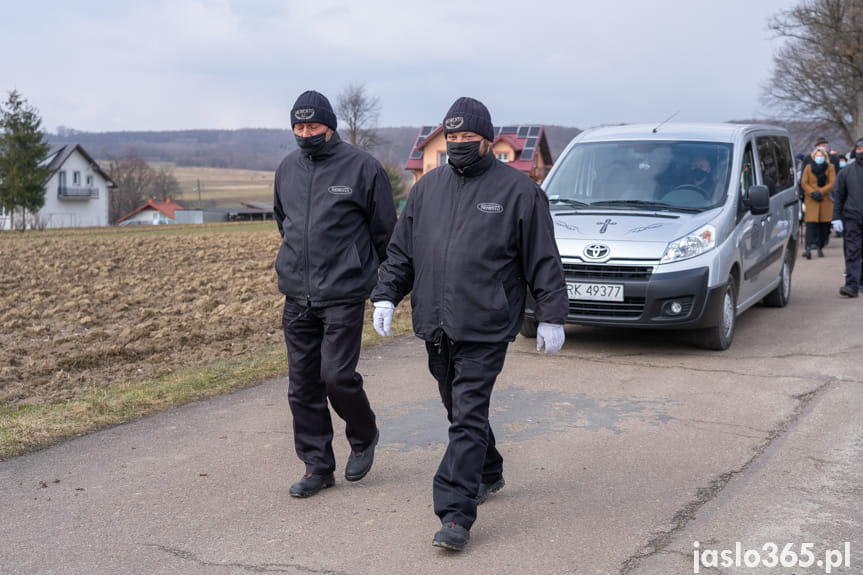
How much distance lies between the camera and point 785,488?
5.01 m

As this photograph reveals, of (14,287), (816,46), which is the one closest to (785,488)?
(14,287)

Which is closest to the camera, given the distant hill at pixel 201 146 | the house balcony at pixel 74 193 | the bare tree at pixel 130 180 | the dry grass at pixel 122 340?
the dry grass at pixel 122 340

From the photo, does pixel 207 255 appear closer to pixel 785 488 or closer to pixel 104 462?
pixel 104 462

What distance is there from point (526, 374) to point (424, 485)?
9.73 feet

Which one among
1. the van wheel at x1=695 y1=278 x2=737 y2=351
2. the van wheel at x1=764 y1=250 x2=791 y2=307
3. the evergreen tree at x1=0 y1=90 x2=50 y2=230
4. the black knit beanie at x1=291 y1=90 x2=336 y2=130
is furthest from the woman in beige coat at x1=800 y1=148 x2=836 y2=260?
the evergreen tree at x1=0 y1=90 x2=50 y2=230

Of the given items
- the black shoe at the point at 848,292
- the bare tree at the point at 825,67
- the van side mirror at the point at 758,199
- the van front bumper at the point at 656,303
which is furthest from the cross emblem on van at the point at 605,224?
the bare tree at the point at 825,67

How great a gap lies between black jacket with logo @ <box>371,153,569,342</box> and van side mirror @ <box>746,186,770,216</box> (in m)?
5.31

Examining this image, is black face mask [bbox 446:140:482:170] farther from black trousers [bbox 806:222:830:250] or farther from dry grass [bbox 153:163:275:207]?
dry grass [bbox 153:163:275:207]

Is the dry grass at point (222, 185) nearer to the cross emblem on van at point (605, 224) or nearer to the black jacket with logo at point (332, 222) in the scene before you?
A: the cross emblem on van at point (605, 224)

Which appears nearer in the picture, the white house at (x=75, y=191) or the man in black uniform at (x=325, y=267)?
the man in black uniform at (x=325, y=267)

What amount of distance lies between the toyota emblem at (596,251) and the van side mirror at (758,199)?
5.66ft

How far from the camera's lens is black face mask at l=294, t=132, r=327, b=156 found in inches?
194

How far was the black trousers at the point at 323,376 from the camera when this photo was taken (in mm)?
4922

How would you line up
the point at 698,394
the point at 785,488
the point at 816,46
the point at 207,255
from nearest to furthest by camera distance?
1. the point at 785,488
2. the point at 698,394
3. the point at 207,255
4. the point at 816,46
